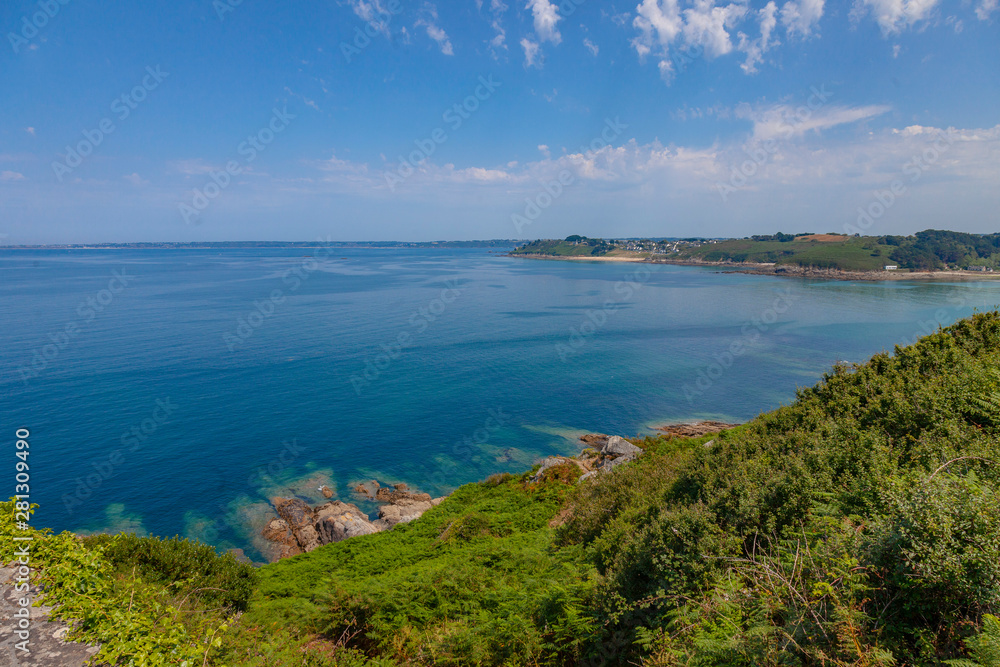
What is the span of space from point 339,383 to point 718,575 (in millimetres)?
47999

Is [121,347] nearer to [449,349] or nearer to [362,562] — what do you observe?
[449,349]

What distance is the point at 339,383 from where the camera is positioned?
50.8 meters

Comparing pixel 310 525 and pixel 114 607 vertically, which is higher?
pixel 114 607

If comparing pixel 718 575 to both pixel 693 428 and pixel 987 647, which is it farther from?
pixel 693 428

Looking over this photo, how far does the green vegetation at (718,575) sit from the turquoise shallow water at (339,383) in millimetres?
19199

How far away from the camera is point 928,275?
Answer: 164 m

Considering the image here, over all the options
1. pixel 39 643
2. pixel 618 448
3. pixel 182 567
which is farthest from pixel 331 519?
pixel 39 643

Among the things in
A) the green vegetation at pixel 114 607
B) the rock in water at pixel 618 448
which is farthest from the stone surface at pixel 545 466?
the green vegetation at pixel 114 607

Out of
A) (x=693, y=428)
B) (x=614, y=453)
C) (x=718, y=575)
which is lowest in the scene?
(x=693, y=428)

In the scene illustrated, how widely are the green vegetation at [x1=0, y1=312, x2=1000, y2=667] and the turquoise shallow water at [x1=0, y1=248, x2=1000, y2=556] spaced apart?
1920 cm

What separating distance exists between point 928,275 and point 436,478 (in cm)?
21034

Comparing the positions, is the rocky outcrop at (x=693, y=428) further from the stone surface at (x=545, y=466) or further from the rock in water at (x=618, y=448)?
the stone surface at (x=545, y=466)

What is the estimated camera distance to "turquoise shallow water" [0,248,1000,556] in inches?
1304

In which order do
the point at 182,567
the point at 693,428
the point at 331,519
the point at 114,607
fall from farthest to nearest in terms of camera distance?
the point at 693,428, the point at 331,519, the point at 182,567, the point at 114,607
